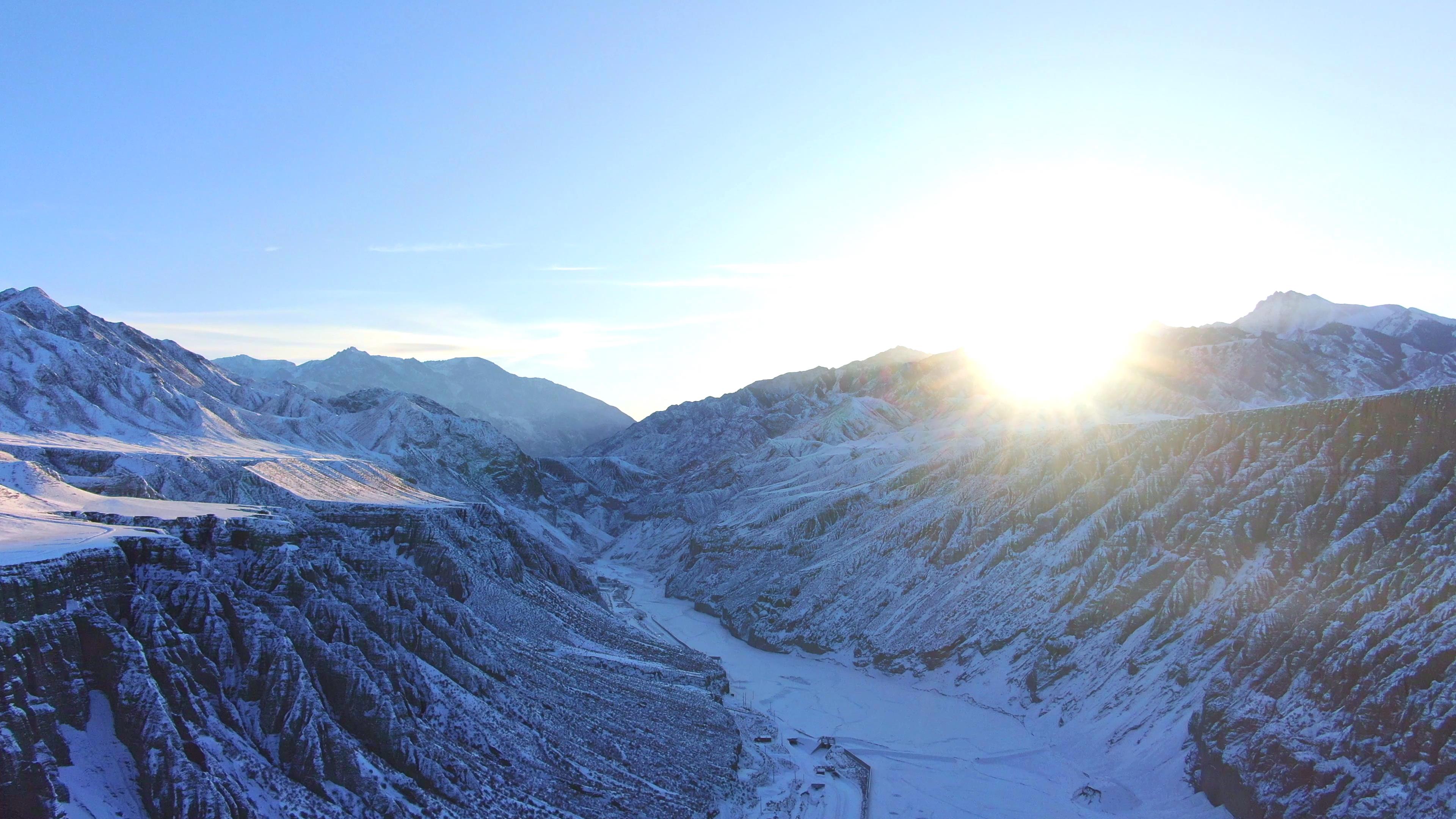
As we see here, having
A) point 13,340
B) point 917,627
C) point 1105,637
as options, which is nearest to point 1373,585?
point 1105,637

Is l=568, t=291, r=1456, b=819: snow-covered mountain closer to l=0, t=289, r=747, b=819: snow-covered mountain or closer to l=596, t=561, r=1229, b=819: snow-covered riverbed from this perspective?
l=596, t=561, r=1229, b=819: snow-covered riverbed

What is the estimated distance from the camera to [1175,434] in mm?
88875

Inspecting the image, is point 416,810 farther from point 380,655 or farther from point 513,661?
point 513,661

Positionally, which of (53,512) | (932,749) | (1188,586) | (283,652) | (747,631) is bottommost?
(747,631)

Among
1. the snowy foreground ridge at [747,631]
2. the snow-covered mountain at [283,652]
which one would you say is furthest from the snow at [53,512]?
the snowy foreground ridge at [747,631]

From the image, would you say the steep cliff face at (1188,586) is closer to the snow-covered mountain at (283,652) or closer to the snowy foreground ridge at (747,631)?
the snowy foreground ridge at (747,631)

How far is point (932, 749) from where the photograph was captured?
224 feet

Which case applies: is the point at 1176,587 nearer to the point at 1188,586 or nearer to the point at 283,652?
the point at 1188,586

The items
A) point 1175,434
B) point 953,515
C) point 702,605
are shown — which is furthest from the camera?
point 702,605

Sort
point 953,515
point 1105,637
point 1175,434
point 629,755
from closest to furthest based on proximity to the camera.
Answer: point 629,755 → point 1105,637 → point 1175,434 → point 953,515

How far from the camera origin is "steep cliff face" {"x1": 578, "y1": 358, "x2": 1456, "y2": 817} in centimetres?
4934

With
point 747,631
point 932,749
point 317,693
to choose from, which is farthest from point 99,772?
point 747,631

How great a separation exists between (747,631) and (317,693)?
69.3 m

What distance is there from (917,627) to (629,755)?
1679 inches
